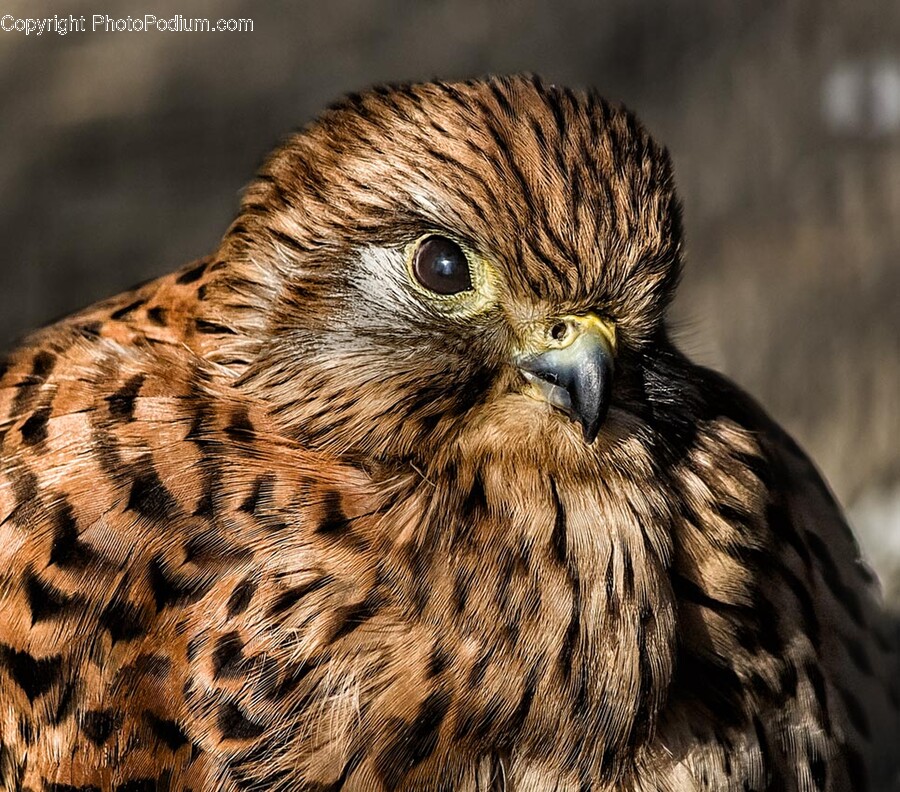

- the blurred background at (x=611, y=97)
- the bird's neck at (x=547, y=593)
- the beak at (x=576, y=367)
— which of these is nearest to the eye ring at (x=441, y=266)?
the beak at (x=576, y=367)

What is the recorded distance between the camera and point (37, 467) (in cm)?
246

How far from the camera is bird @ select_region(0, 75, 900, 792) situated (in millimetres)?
2264

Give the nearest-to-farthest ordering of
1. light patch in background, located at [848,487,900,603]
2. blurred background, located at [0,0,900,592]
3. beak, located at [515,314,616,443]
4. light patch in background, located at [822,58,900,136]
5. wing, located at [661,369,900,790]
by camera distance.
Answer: beak, located at [515,314,616,443] → wing, located at [661,369,900,790] → light patch in background, located at [848,487,900,603] → blurred background, located at [0,0,900,592] → light patch in background, located at [822,58,900,136]

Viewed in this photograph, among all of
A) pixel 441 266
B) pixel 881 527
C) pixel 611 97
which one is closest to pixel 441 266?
pixel 441 266

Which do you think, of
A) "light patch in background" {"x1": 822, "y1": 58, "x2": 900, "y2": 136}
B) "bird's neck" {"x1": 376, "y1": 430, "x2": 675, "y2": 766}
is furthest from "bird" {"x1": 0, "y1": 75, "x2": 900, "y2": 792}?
"light patch in background" {"x1": 822, "y1": 58, "x2": 900, "y2": 136}

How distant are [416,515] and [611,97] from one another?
316 cm

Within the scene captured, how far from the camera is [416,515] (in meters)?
2.34

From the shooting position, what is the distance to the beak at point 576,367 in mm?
2225

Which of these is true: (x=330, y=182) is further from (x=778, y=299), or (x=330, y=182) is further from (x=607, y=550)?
(x=778, y=299)

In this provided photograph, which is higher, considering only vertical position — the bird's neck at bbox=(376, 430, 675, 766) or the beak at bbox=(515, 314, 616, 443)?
the beak at bbox=(515, 314, 616, 443)

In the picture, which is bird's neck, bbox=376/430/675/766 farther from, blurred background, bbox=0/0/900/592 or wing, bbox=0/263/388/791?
blurred background, bbox=0/0/900/592

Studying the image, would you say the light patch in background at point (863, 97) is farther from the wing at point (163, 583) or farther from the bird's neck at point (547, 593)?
the wing at point (163, 583)

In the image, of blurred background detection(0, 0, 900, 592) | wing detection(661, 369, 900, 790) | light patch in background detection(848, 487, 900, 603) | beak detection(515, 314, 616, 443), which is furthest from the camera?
blurred background detection(0, 0, 900, 592)

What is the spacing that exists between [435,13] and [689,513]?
3.36m
